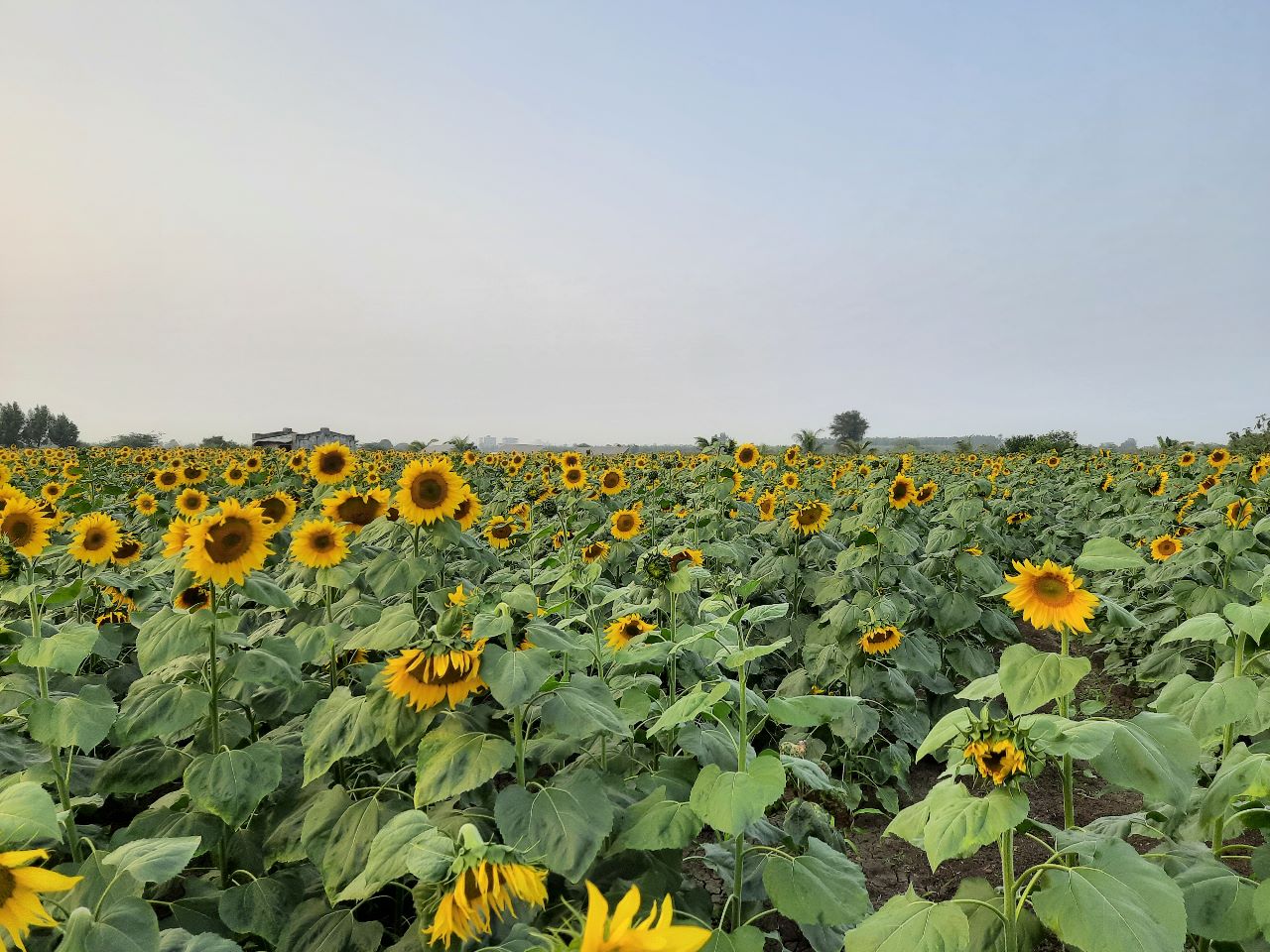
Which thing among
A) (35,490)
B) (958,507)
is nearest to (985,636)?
(958,507)

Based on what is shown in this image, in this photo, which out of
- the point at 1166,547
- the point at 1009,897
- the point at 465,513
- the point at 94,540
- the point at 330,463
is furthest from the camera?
the point at 1166,547

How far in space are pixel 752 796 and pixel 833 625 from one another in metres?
3.31

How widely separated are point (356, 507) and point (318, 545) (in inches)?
15.0

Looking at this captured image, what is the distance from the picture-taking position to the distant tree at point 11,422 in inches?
2202

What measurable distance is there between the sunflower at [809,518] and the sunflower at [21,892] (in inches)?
213

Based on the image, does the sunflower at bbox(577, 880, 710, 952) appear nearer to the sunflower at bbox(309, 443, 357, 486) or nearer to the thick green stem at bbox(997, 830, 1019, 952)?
the thick green stem at bbox(997, 830, 1019, 952)

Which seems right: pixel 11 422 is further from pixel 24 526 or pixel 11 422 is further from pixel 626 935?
pixel 626 935

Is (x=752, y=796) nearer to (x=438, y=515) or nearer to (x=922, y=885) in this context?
(x=438, y=515)

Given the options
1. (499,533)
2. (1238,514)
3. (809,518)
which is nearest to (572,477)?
(499,533)

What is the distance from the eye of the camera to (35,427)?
5966cm

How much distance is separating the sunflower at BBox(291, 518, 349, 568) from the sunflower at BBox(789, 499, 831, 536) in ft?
12.6

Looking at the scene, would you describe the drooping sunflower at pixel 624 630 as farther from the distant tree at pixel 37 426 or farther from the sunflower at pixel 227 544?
the distant tree at pixel 37 426

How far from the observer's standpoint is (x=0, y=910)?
3.42 ft

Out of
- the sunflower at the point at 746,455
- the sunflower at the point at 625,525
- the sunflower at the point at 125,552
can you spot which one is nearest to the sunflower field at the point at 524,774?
the sunflower at the point at 125,552
